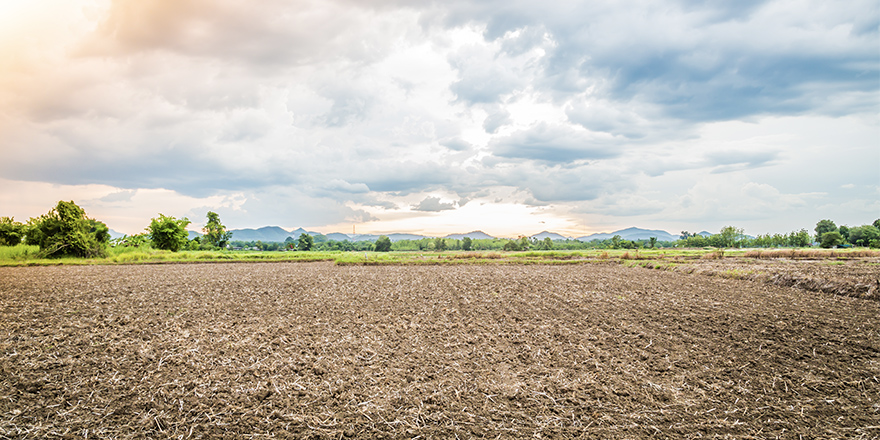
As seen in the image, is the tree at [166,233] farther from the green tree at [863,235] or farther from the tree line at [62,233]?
the green tree at [863,235]

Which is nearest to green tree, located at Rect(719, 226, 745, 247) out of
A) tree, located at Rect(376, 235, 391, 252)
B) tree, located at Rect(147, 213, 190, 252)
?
tree, located at Rect(376, 235, 391, 252)

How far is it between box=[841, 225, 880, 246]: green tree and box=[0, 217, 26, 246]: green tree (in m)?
106

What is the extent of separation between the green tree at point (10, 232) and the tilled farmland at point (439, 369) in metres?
31.7

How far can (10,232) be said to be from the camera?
110 ft

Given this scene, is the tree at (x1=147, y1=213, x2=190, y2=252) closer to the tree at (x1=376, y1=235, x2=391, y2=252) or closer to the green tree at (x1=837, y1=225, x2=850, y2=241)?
the tree at (x1=376, y1=235, x2=391, y2=252)

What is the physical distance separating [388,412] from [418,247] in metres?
68.2

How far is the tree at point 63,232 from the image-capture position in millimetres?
31188

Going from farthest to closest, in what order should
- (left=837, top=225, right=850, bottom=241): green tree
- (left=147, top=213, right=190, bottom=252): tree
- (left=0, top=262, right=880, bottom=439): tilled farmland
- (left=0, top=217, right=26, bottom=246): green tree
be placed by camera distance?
(left=837, top=225, right=850, bottom=241): green tree → (left=147, top=213, right=190, bottom=252): tree → (left=0, top=217, right=26, bottom=246): green tree → (left=0, top=262, right=880, bottom=439): tilled farmland

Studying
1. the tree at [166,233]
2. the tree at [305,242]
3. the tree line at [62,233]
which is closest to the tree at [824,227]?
the tree at [305,242]

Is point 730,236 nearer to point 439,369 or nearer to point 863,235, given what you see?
point 863,235

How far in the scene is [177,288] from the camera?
16219mm

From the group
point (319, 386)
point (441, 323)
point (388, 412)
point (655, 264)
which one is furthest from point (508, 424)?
point (655, 264)

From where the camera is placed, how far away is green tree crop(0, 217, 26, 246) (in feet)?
110

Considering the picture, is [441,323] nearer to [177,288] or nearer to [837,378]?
[837,378]
